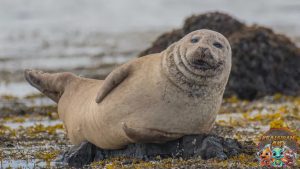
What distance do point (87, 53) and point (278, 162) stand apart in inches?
605

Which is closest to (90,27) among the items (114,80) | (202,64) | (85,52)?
(85,52)

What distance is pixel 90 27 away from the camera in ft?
93.0

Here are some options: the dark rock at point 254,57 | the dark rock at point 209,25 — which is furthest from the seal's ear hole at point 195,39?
Answer: the dark rock at point 209,25

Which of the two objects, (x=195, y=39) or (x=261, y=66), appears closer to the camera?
(x=195, y=39)

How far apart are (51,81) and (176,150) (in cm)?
232

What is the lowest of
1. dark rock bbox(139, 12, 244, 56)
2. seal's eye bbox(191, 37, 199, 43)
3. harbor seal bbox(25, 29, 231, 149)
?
harbor seal bbox(25, 29, 231, 149)

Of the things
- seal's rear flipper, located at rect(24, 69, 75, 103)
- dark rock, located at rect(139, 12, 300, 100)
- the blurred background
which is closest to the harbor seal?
seal's rear flipper, located at rect(24, 69, 75, 103)

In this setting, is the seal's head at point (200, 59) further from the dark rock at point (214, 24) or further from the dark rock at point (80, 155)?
the dark rock at point (214, 24)

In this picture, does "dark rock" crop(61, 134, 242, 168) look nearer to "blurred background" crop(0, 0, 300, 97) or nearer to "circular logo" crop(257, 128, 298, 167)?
"circular logo" crop(257, 128, 298, 167)

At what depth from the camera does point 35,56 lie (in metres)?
20.9

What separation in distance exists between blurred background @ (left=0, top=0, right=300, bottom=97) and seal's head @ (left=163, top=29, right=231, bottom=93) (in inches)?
289

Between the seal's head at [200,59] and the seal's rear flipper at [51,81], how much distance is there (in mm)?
1972

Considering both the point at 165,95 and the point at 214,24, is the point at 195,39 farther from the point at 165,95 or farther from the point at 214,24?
the point at 214,24

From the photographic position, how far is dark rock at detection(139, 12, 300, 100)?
13258 mm
